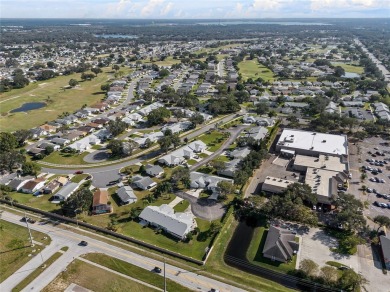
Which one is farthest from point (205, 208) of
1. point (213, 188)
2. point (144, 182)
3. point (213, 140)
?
point (213, 140)

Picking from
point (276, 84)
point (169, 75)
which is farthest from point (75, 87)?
point (276, 84)

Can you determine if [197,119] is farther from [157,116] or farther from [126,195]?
[126,195]

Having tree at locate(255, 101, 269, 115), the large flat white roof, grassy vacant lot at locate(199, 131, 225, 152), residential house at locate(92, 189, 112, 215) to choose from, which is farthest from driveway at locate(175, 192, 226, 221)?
tree at locate(255, 101, 269, 115)

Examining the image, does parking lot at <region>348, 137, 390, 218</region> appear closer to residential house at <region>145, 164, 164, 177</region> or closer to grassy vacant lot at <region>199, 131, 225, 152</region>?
grassy vacant lot at <region>199, 131, 225, 152</region>

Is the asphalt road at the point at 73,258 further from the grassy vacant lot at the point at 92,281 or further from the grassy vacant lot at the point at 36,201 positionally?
the grassy vacant lot at the point at 36,201

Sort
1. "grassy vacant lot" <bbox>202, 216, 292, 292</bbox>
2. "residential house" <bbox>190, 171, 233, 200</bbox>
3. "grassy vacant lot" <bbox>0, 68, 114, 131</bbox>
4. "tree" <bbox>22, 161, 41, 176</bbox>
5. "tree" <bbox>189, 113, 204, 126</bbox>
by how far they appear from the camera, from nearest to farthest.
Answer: "grassy vacant lot" <bbox>202, 216, 292, 292</bbox> < "residential house" <bbox>190, 171, 233, 200</bbox> < "tree" <bbox>22, 161, 41, 176</bbox> < "tree" <bbox>189, 113, 204, 126</bbox> < "grassy vacant lot" <bbox>0, 68, 114, 131</bbox>

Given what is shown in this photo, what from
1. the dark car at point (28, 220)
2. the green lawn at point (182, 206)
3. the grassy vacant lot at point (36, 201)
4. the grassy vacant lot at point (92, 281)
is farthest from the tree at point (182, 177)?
the dark car at point (28, 220)

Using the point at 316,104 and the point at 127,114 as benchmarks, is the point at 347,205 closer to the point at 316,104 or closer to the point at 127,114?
the point at 316,104
